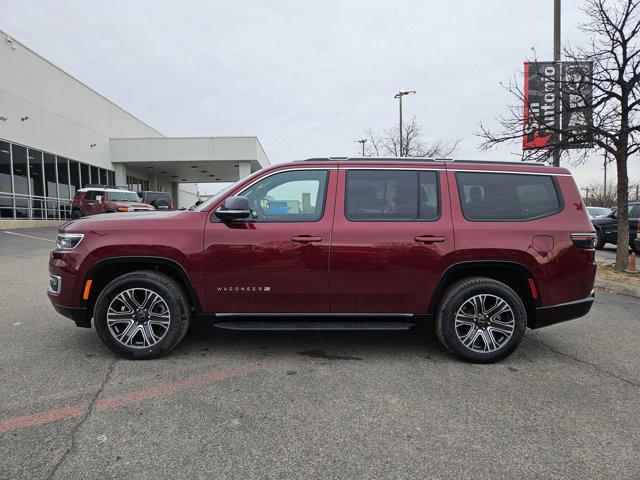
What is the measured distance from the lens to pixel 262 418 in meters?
2.76

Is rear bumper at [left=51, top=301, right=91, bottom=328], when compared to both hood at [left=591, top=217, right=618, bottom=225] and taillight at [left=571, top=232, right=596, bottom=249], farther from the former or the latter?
hood at [left=591, top=217, right=618, bottom=225]

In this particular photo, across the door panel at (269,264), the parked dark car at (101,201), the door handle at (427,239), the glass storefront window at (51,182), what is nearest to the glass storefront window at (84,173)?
the glass storefront window at (51,182)

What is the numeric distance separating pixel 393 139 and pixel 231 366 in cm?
3135

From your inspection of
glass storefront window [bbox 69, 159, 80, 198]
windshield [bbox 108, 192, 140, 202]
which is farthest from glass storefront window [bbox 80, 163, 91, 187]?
windshield [bbox 108, 192, 140, 202]

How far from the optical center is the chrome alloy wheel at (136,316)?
12.2ft

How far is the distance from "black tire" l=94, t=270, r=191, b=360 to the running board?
1.17 ft

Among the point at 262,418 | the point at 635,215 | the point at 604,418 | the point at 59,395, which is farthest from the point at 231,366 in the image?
the point at 635,215

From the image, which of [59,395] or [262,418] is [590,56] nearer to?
[262,418]

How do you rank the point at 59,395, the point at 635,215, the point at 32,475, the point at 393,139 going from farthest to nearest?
the point at 393,139 < the point at 635,215 < the point at 59,395 < the point at 32,475

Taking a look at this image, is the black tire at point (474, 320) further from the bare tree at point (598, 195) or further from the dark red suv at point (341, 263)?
the bare tree at point (598, 195)

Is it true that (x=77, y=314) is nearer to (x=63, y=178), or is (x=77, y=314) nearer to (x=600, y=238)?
(x=600, y=238)

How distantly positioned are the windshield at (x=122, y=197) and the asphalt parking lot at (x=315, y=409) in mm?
14524

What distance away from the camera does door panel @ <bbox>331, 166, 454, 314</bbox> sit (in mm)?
3682

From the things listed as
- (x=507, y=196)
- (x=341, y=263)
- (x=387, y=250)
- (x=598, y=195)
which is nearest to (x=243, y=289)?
(x=341, y=263)
